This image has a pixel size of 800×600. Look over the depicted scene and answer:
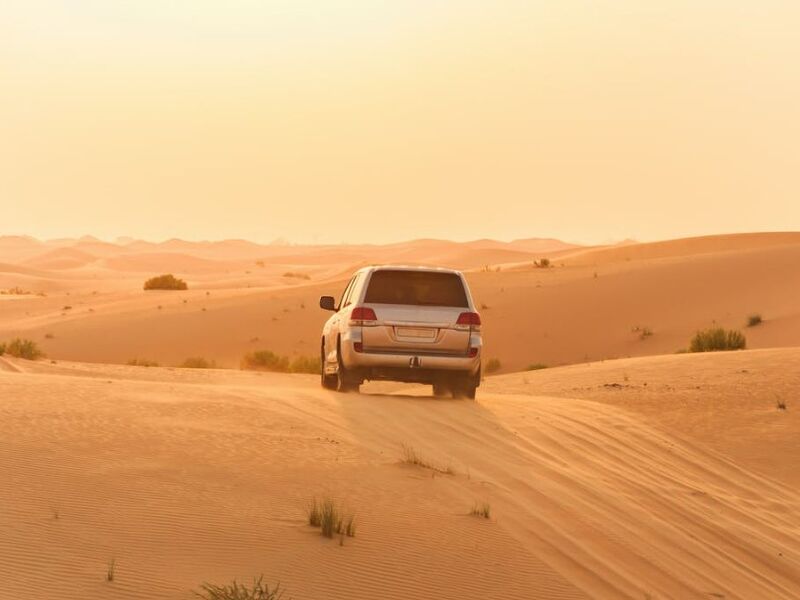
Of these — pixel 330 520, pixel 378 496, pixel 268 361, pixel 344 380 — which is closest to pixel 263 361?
pixel 268 361

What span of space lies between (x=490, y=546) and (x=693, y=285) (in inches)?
1491

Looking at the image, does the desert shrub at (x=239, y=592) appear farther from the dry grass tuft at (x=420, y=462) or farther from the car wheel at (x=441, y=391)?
the car wheel at (x=441, y=391)

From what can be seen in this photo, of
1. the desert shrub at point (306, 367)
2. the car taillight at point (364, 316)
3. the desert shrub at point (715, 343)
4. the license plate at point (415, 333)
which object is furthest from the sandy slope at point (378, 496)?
the desert shrub at point (306, 367)

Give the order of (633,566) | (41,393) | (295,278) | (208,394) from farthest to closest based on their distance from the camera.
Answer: (295,278)
(208,394)
(41,393)
(633,566)

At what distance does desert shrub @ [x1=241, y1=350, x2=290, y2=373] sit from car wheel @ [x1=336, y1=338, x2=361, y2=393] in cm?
1724

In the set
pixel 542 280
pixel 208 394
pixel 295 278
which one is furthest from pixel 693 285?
pixel 295 278

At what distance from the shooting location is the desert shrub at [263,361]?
34750 mm

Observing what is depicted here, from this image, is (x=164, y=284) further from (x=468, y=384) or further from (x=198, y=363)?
(x=468, y=384)

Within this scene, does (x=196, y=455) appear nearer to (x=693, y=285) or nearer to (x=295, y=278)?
(x=693, y=285)

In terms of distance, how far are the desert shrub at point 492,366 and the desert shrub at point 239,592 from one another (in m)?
27.7

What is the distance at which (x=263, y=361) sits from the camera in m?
35.2

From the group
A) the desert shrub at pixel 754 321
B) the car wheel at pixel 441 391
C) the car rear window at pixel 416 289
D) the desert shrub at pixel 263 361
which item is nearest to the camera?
the car rear window at pixel 416 289

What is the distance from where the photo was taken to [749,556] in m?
10.8

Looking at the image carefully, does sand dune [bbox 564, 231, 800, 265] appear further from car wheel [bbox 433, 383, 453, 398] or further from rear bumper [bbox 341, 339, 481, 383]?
rear bumper [bbox 341, 339, 481, 383]
